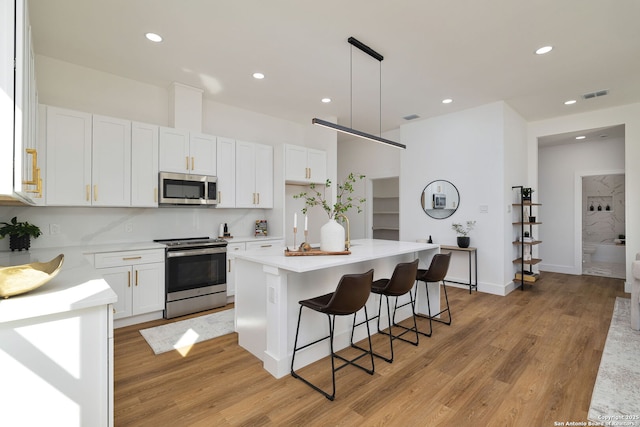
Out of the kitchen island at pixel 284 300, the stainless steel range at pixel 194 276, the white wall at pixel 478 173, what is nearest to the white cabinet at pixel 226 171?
the stainless steel range at pixel 194 276

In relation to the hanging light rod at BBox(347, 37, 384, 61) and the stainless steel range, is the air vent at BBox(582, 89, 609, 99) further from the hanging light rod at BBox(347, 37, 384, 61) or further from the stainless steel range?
the stainless steel range

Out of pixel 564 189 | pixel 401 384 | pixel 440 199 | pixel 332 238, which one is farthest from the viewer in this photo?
pixel 564 189

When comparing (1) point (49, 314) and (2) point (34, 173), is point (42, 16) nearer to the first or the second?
(2) point (34, 173)

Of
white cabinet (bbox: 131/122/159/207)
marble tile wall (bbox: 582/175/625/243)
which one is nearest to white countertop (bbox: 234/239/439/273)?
white cabinet (bbox: 131/122/159/207)

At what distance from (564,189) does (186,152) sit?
7.29 meters

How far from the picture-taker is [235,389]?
2.31m

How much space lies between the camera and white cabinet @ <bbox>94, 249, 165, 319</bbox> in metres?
3.38

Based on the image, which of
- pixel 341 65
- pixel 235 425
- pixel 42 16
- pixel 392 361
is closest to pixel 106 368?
pixel 235 425

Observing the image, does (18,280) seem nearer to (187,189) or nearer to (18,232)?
(18,232)

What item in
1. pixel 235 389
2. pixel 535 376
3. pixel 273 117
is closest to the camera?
pixel 235 389

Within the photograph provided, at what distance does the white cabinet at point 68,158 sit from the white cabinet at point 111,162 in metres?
0.06

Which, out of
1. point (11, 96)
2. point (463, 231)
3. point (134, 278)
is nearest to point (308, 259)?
point (11, 96)

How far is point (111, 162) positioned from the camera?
3625mm

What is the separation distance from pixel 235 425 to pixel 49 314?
1.25 m
